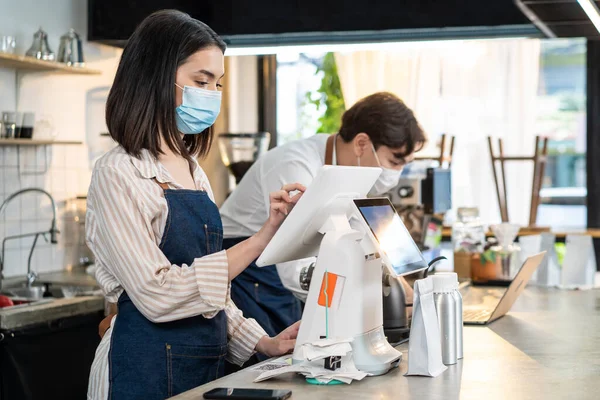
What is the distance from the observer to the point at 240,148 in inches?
207

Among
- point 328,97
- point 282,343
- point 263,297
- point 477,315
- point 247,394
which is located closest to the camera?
point 247,394

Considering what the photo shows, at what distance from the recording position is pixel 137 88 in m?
1.82

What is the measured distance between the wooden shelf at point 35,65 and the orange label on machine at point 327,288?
8.29ft

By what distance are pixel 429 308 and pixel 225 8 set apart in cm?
280

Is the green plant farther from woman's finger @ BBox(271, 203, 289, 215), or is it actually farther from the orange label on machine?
the orange label on machine

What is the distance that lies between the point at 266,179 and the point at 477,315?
78 cm

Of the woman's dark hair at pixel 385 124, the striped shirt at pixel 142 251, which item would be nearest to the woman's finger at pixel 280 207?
the striped shirt at pixel 142 251

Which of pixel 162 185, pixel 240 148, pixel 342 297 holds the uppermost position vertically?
pixel 240 148

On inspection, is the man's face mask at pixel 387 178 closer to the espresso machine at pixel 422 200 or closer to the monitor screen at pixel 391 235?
the espresso machine at pixel 422 200

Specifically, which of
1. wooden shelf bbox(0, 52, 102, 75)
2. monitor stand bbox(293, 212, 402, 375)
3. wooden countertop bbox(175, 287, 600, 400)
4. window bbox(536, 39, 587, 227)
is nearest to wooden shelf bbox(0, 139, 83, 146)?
wooden shelf bbox(0, 52, 102, 75)

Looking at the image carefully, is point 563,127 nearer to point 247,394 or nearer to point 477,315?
point 477,315

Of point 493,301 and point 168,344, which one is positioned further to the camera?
point 493,301

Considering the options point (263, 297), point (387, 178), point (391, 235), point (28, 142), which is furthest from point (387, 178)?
point (28, 142)

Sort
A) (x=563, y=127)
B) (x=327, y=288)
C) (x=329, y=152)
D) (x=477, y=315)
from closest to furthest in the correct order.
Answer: (x=327, y=288) → (x=477, y=315) → (x=329, y=152) → (x=563, y=127)
